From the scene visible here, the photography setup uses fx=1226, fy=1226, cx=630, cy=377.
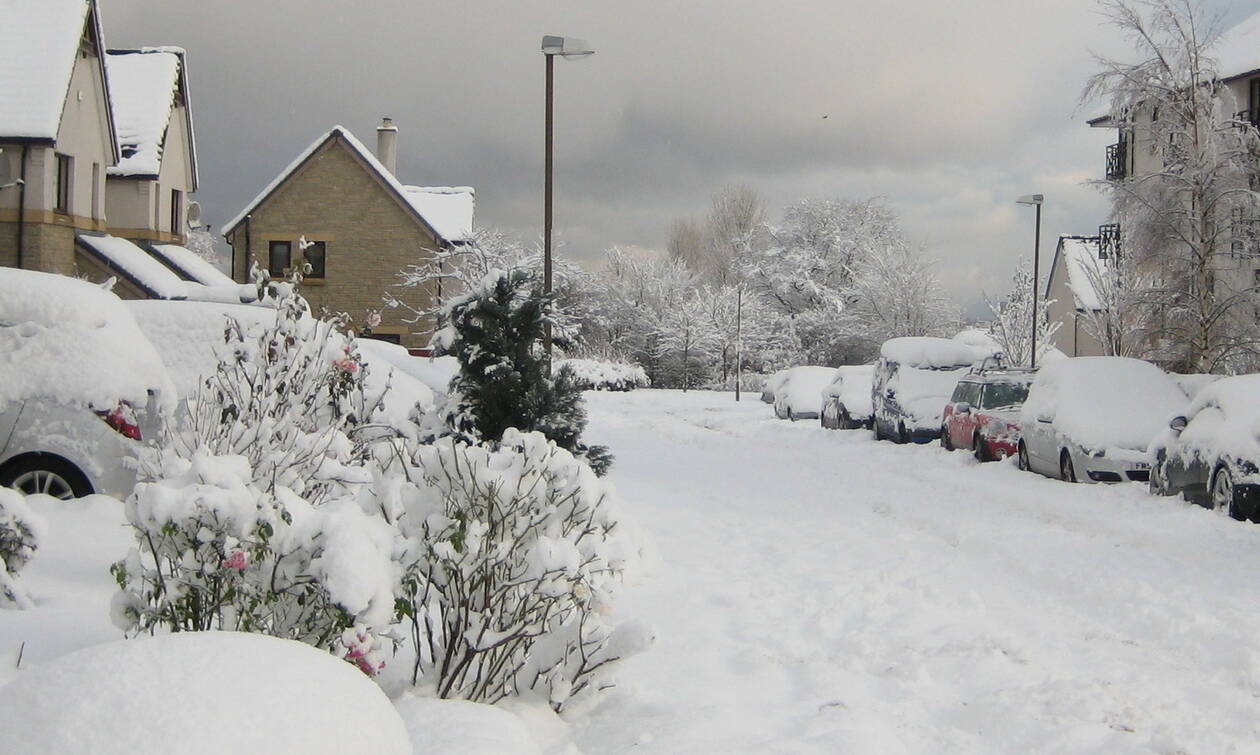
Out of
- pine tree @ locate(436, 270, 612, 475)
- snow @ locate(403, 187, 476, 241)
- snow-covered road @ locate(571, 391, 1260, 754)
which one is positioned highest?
snow @ locate(403, 187, 476, 241)

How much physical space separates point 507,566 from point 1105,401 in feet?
45.5

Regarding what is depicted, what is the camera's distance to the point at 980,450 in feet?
67.8

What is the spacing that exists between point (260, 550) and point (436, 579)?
1.03 meters

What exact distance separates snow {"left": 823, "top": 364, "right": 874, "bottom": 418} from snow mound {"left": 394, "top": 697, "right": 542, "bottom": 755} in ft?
82.8

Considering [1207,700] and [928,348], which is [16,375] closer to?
[1207,700]

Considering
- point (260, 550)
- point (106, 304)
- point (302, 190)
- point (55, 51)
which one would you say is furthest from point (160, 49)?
point (260, 550)

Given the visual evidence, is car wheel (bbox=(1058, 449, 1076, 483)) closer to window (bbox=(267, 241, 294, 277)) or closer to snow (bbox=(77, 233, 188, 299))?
snow (bbox=(77, 233, 188, 299))

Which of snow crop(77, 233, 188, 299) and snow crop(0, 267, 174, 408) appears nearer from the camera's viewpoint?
snow crop(0, 267, 174, 408)

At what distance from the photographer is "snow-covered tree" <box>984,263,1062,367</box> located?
47.6m

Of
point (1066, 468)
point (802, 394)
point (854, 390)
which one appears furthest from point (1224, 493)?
point (802, 394)

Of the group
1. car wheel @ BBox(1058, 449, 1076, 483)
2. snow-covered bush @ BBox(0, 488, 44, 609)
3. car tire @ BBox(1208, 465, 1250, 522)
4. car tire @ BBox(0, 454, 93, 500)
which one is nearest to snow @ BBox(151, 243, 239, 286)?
car wheel @ BBox(1058, 449, 1076, 483)

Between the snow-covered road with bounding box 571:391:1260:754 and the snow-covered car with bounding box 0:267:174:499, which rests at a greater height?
the snow-covered car with bounding box 0:267:174:499

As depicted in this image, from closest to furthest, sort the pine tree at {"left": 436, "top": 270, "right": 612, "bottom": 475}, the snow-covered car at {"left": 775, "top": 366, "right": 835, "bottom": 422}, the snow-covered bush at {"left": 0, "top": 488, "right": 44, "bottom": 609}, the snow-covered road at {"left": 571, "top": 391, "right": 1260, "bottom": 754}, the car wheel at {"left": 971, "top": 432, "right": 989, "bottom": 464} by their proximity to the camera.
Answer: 1. the snow-covered road at {"left": 571, "top": 391, "right": 1260, "bottom": 754}
2. the snow-covered bush at {"left": 0, "top": 488, "right": 44, "bottom": 609}
3. the pine tree at {"left": 436, "top": 270, "right": 612, "bottom": 475}
4. the car wheel at {"left": 971, "top": 432, "right": 989, "bottom": 464}
5. the snow-covered car at {"left": 775, "top": 366, "right": 835, "bottom": 422}

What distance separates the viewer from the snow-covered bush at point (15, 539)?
19.4 ft
